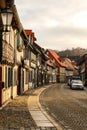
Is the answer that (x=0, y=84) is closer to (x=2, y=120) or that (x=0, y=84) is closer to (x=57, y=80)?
(x=2, y=120)

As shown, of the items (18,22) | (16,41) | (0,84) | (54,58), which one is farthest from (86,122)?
(54,58)

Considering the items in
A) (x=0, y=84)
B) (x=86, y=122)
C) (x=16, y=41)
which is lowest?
(x=86, y=122)

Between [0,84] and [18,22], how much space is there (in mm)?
8796

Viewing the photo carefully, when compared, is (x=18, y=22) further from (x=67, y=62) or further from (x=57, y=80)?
(x=67, y=62)

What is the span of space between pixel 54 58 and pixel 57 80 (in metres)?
7.52

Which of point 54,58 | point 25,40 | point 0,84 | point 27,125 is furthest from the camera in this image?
point 54,58

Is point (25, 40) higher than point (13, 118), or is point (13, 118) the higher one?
point (25, 40)

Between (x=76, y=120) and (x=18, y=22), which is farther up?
(x=18, y=22)

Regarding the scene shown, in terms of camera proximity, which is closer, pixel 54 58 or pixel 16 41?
pixel 16 41

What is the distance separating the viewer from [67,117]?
1769 centimetres

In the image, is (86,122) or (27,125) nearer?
(27,125)

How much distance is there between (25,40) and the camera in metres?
43.6

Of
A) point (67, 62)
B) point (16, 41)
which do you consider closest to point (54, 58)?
point (67, 62)

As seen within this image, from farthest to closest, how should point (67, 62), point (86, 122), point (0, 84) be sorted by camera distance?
point (67, 62), point (0, 84), point (86, 122)
